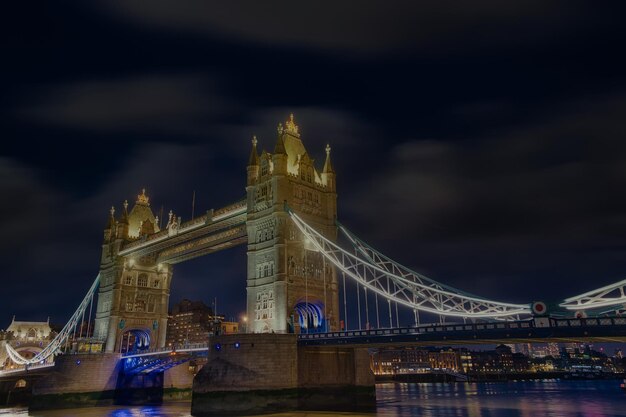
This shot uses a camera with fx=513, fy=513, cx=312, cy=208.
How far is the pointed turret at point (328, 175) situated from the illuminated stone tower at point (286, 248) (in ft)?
1.86

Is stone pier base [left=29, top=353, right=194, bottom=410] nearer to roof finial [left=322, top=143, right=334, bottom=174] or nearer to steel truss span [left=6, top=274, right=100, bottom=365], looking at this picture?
steel truss span [left=6, top=274, right=100, bottom=365]

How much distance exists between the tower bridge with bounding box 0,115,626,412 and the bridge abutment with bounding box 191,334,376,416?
0.18 m

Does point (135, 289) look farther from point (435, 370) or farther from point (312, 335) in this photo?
point (435, 370)

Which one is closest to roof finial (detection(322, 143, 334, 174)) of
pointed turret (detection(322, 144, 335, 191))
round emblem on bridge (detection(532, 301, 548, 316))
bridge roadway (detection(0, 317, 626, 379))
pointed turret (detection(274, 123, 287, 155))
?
pointed turret (detection(322, 144, 335, 191))

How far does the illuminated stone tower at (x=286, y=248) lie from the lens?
160 ft

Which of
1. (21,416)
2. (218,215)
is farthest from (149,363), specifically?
(218,215)

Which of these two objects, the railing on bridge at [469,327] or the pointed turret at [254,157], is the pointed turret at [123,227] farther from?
the railing on bridge at [469,327]

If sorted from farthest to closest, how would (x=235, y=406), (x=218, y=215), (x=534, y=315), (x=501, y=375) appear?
(x=501, y=375), (x=218, y=215), (x=235, y=406), (x=534, y=315)

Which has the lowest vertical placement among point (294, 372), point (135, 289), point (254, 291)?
point (294, 372)

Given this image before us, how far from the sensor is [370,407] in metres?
44.6

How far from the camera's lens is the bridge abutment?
39969mm

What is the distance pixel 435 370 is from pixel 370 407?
159m

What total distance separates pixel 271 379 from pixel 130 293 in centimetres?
4056

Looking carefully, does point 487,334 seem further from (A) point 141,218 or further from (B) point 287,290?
(A) point 141,218
